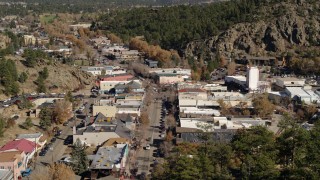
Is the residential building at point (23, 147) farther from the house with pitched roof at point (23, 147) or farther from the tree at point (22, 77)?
the tree at point (22, 77)

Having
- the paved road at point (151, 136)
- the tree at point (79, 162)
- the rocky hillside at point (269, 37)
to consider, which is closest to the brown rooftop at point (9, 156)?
the tree at point (79, 162)

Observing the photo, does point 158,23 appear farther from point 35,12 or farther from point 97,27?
point 35,12

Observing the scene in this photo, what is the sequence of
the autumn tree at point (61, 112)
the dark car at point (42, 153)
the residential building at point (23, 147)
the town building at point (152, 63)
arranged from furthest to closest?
the town building at point (152, 63) < the autumn tree at point (61, 112) < the dark car at point (42, 153) < the residential building at point (23, 147)

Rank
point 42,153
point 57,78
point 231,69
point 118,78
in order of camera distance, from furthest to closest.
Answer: point 231,69 → point 118,78 → point 57,78 → point 42,153

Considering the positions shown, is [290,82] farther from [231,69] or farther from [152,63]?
[152,63]

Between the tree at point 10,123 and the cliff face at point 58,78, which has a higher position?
the cliff face at point 58,78

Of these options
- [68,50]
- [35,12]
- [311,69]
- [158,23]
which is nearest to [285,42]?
[311,69]

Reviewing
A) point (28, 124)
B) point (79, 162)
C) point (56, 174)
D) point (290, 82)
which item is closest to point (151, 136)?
point (79, 162)

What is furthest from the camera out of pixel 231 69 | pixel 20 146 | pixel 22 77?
pixel 231 69
